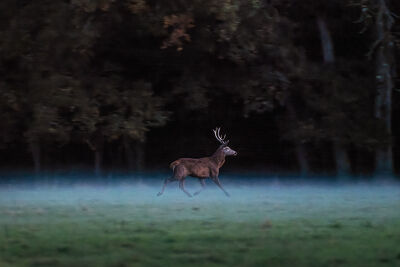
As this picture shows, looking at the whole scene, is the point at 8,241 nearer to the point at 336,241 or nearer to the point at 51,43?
the point at 336,241

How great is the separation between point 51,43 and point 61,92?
148cm

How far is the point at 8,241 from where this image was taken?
8.49 m

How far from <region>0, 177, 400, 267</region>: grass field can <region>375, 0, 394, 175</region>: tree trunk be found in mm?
8581

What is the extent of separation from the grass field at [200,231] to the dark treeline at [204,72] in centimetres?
635

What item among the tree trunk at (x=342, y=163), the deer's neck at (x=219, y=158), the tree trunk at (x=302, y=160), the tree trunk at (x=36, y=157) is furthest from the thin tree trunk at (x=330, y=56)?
the tree trunk at (x=36, y=157)

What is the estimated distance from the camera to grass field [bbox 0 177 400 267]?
7.36 metres

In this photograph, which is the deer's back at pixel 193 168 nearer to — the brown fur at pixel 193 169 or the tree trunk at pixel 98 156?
the brown fur at pixel 193 169

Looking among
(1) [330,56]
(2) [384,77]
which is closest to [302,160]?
(1) [330,56]

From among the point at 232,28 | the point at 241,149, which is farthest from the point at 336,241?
the point at 241,149

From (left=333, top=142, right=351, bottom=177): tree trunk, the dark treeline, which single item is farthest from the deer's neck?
(left=333, top=142, right=351, bottom=177): tree trunk

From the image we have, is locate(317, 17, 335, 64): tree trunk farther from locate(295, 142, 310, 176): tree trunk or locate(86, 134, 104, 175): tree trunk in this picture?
locate(86, 134, 104, 175): tree trunk

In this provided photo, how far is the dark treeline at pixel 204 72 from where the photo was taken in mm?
20500

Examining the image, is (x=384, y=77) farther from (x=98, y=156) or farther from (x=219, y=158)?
(x=98, y=156)

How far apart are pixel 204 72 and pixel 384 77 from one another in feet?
19.3
